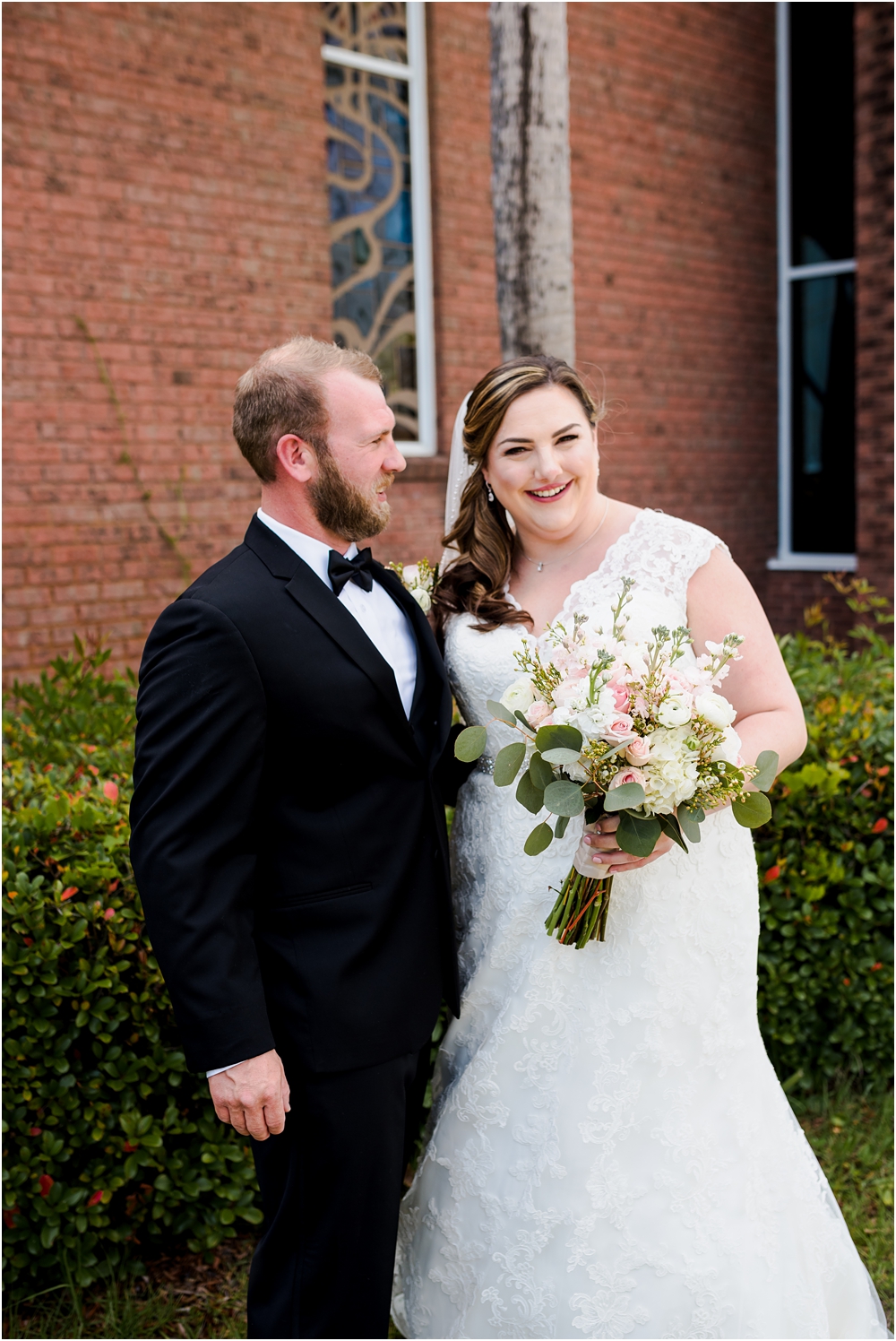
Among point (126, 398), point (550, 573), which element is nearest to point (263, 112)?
point (126, 398)

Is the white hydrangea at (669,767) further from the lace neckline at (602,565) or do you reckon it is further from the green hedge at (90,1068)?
the green hedge at (90,1068)

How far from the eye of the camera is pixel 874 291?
8711 millimetres

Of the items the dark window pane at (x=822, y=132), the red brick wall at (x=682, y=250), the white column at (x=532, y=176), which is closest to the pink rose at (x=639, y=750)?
the white column at (x=532, y=176)

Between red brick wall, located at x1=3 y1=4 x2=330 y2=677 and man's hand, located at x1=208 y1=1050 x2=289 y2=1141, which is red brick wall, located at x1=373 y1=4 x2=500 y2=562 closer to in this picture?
red brick wall, located at x1=3 y1=4 x2=330 y2=677

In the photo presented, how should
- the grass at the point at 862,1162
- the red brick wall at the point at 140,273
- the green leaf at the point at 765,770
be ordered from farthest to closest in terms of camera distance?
the red brick wall at the point at 140,273, the grass at the point at 862,1162, the green leaf at the point at 765,770

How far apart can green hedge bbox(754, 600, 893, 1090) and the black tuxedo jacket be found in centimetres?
185

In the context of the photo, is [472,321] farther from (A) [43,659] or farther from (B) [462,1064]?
(B) [462,1064]

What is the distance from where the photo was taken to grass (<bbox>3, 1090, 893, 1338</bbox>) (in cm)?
313

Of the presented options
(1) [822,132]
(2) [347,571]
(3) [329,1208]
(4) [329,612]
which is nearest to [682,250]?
(1) [822,132]

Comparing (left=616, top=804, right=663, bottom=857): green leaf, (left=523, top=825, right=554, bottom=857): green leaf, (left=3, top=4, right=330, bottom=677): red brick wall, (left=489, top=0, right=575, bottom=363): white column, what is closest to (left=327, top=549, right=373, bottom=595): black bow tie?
(left=523, top=825, right=554, bottom=857): green leaf

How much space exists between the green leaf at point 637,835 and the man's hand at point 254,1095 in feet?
2.53

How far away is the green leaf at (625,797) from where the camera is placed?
2143mm

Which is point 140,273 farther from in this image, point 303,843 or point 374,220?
point 303,843

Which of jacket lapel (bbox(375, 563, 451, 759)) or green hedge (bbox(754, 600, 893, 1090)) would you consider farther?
green hedge (bbox(754, 600, 893, 1090))
